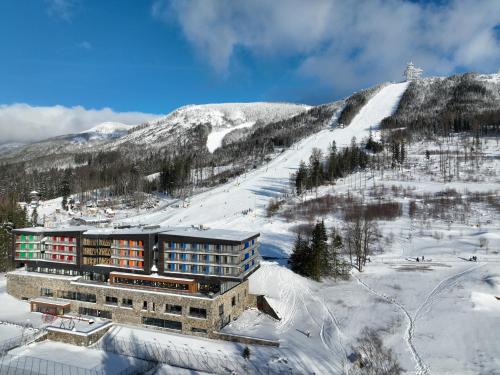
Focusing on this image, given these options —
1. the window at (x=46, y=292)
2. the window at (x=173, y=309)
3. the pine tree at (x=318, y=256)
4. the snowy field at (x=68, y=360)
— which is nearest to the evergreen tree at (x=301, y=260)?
the pine tree at (x=318, y=256)

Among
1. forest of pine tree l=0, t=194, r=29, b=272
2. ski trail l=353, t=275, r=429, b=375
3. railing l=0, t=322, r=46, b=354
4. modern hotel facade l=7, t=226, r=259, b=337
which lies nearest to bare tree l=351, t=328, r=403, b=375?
ski trail l=353, t=275, r=429, b=375

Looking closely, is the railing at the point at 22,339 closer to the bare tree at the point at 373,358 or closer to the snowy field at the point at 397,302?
the snowy field at the point at 397,302

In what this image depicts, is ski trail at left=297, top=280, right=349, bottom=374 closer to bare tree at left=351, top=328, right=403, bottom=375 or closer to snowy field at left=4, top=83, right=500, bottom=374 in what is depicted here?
snowy field at left=4, top=83, right=500, bottom=374

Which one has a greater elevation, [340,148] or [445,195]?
[340,148]

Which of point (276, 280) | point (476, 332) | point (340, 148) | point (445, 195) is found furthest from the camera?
point (340, 148)

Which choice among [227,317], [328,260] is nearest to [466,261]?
[328,260]

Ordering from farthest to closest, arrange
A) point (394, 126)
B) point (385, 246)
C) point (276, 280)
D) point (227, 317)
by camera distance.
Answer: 1. point (394, 126)
2. point (385, 246)
3. point (276, 280)
4. point (227, 317)

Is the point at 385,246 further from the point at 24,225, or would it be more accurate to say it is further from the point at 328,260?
the point at 24,225
